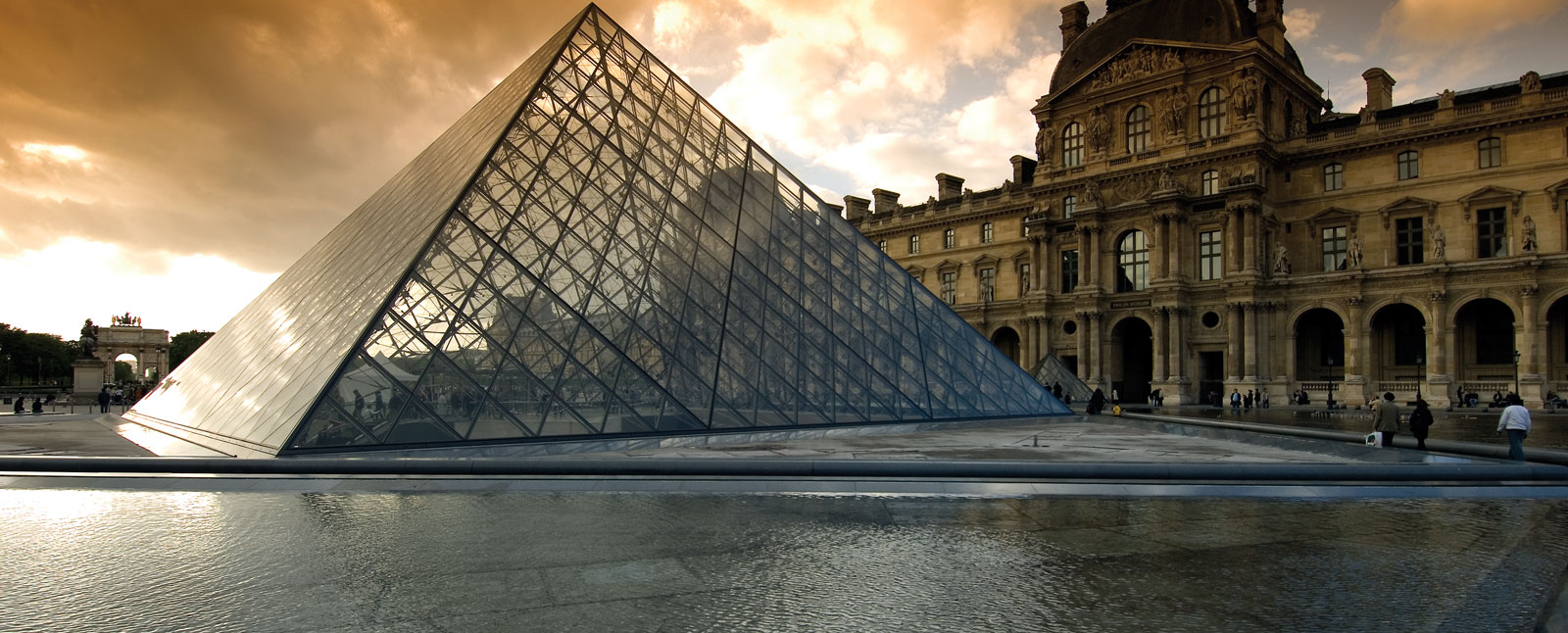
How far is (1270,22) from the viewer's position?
137 feet

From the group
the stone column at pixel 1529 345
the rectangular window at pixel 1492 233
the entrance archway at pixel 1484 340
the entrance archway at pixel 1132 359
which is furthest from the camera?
the entrance archway at pixel 1132 359

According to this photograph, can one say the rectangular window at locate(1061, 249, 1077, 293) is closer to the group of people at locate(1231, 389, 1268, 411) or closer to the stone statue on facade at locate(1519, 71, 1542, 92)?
the group of people at locate(1231, 389, 1268, 411)

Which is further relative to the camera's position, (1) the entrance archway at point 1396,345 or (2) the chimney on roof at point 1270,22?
(2) the chimney on roof at point 1270,22

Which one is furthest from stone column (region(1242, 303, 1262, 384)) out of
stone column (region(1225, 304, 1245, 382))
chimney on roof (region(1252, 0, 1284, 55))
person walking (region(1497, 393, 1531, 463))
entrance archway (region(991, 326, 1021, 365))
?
person walking (region(1497, 393, 1531, 463))

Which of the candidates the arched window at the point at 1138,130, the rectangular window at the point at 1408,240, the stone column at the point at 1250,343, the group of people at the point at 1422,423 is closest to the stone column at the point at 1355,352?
the rectangular window at the point at 1408,240

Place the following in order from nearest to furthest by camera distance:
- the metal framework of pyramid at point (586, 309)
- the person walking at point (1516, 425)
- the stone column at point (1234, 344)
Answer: the person walking at point (1516, 425) → the metal framework of pyramid at point (586, 309) → the stone column at point (1234, 344)

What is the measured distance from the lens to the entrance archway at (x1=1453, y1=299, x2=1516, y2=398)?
36719mm

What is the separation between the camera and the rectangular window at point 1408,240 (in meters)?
38.5

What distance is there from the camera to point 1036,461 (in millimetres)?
11719

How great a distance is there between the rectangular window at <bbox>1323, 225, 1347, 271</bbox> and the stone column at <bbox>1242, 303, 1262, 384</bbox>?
383 cm

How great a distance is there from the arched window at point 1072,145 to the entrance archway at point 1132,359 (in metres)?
8.78

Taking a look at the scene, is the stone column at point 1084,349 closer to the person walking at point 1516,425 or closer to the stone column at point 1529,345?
the stone column at point 1529,345

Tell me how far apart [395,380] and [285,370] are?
319cm

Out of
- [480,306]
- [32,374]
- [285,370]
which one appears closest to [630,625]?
[480,306]
